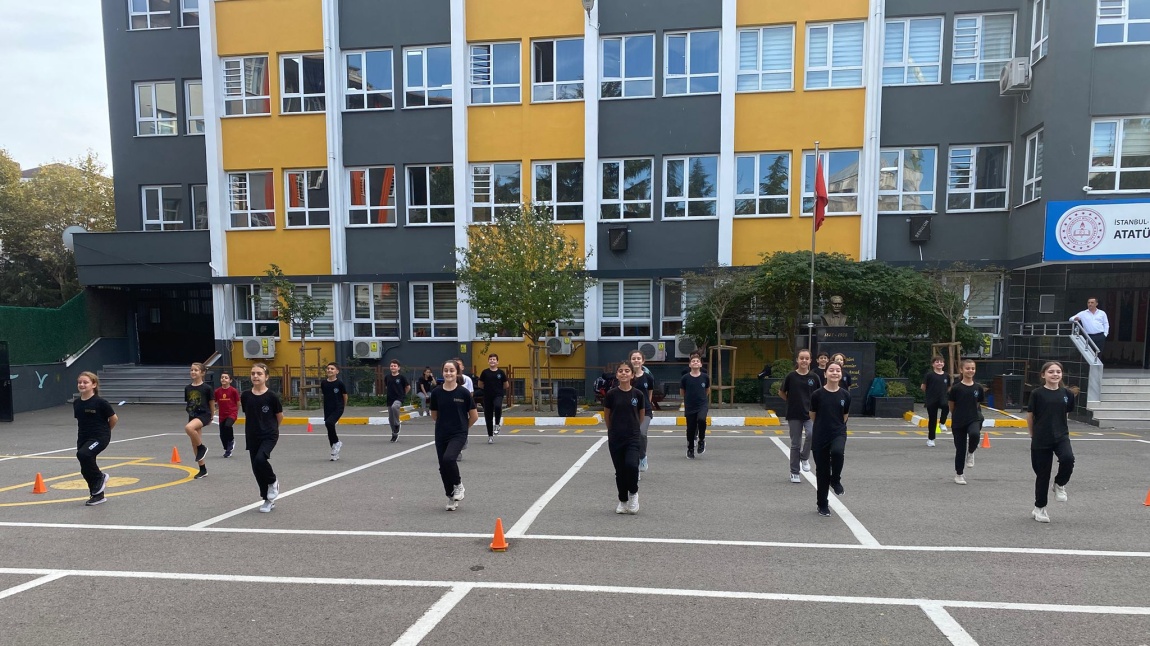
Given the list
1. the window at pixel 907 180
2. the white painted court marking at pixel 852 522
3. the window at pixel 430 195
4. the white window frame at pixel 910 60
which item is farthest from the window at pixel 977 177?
the window at pixel 430 195

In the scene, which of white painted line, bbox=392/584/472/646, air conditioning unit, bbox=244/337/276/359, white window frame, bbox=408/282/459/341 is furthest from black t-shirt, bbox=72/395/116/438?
air conditioning unit, bbox=244/337/276/359

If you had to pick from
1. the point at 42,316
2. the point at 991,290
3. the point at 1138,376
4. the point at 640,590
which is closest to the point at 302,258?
the point at 42,316

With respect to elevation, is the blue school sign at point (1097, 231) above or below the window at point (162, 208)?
below

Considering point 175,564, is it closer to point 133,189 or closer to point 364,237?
point 364,237

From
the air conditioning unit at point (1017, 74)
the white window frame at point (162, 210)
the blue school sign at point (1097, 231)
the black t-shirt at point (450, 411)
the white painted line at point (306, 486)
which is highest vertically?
the air conditioning unit at point (1017, 74)

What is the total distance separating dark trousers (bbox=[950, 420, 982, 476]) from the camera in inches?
343

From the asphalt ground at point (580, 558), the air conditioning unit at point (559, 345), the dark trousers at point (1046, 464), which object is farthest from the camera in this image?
the air conditioning unit at point (559, 345)

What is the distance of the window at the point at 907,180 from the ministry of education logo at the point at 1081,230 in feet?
11.5

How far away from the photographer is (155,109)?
74.7 ft

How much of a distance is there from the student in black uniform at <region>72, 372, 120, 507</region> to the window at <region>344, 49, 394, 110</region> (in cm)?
1511

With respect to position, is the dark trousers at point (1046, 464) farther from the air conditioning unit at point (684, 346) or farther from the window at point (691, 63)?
the window at point (691, 63)

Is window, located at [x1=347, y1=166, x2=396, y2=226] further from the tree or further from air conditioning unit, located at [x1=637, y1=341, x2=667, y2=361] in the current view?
air conditioning unit, located at [x1=637, y1=341, x2=667, y2=361]

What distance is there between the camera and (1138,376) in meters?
15.1

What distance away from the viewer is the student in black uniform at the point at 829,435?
714 centimetres
